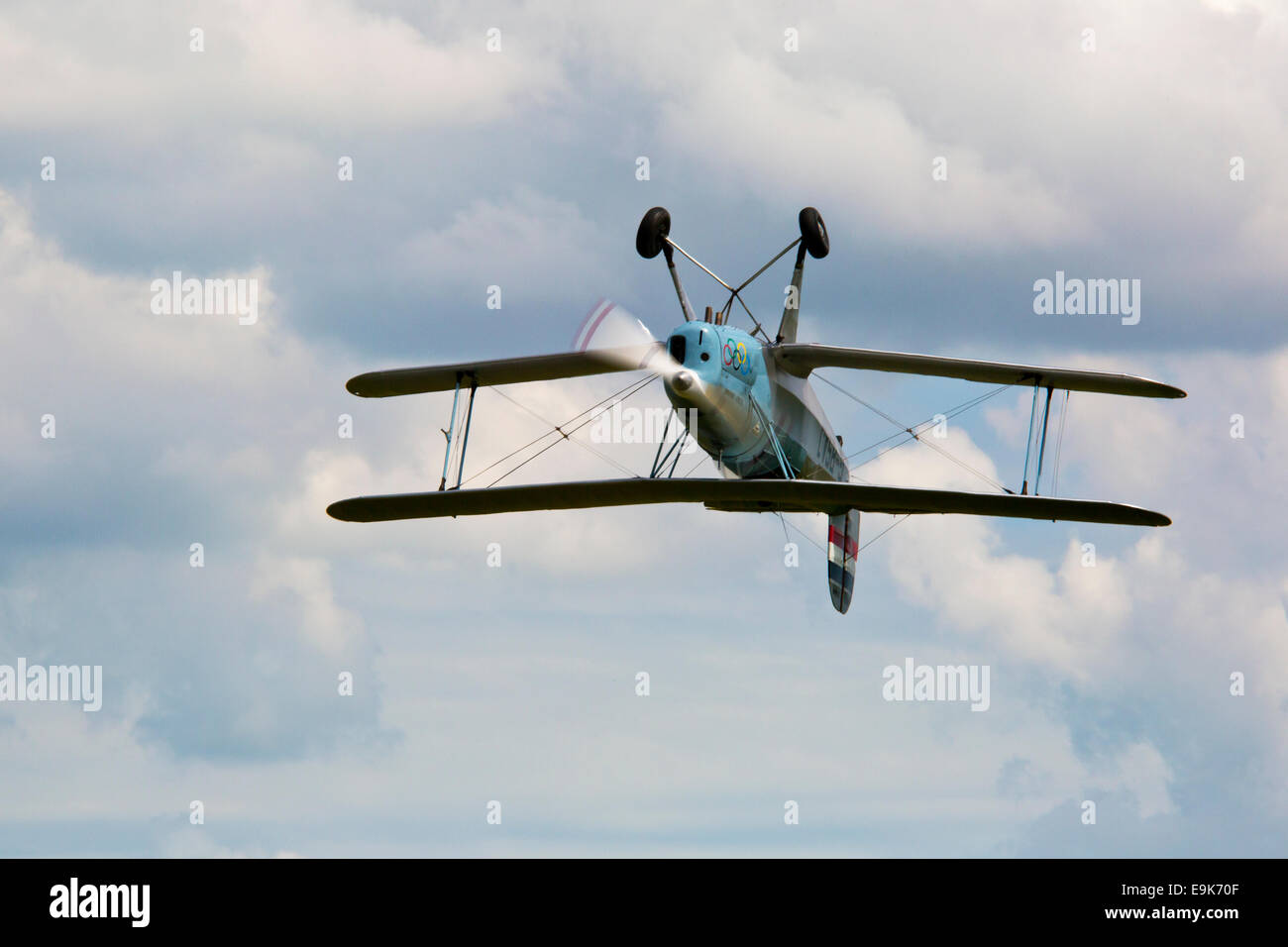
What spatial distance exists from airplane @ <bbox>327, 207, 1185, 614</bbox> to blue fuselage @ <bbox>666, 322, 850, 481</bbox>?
0.07 feet

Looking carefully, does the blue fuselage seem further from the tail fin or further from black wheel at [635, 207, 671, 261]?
the tail fin

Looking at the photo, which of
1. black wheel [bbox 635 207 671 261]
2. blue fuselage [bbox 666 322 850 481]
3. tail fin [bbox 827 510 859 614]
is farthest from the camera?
tail fin [bbox 827 510 859 614]

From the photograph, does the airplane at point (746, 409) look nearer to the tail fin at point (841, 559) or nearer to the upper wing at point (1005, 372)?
the upper wing at point (1005, 372)

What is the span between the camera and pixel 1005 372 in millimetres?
32125

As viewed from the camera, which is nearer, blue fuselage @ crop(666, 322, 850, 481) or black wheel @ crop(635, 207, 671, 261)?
blue fuselage @ crop(666, 322, 850, 481)

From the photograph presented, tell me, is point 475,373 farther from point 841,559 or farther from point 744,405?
point 841,559

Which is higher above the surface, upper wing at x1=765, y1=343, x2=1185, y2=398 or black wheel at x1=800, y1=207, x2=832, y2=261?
black wheel at x1=800, y1=207, x2=832, y2=261

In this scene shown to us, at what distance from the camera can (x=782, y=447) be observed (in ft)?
100

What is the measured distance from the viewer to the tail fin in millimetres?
39906

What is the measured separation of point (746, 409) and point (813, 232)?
4297mm

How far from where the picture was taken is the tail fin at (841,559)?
39.9 m

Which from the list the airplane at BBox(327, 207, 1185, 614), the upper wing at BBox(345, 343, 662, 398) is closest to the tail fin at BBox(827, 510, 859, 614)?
the airplane at BBox(327, 207, 1185, 614)

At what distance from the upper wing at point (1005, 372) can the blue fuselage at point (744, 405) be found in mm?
1093
